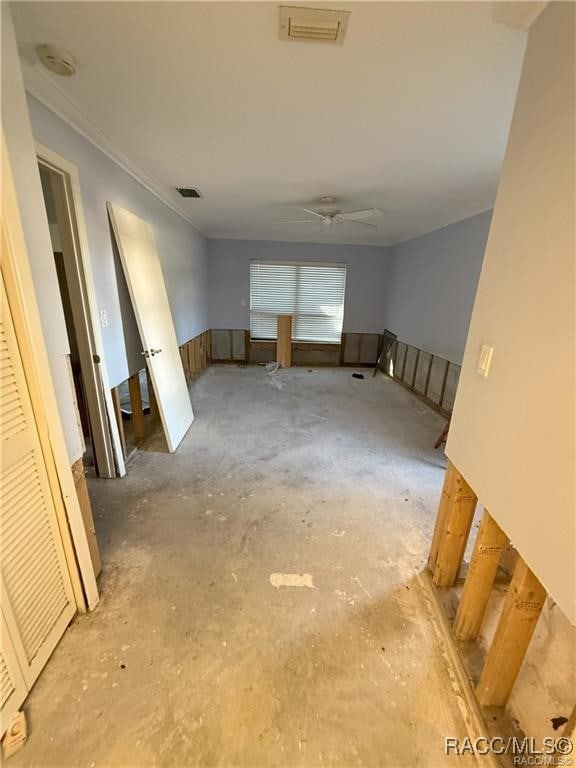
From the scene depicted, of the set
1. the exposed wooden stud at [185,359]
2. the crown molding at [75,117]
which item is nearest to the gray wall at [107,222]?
the crown molding at [75,117]

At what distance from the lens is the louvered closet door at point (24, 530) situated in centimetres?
110

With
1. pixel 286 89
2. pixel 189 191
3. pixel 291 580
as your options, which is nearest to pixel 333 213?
pixel 189 191

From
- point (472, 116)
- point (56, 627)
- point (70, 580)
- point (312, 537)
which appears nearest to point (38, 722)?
point (56, 627)

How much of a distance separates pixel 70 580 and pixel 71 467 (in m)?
0.51

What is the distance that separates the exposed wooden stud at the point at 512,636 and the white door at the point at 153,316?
2.59m

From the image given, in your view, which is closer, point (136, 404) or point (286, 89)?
point (286, 89)

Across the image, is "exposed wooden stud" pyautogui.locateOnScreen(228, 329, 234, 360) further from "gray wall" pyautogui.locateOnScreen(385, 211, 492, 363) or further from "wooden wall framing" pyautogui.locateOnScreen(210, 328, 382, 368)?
"gray wall" pyautogui.locateOnScreen(385, 211, 492, 363)

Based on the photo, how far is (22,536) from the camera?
46.4 inches

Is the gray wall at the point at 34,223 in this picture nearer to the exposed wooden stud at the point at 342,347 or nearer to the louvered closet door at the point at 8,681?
the louvered closet door at the point at 8,681

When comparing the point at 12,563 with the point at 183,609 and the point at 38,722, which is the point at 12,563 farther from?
the point at 183,609

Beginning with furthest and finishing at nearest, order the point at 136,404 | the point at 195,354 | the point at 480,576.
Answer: the point at 195,354, the point at 136,404, the point at 480,576

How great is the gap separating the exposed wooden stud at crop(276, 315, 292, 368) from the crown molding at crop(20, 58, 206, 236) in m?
3.54

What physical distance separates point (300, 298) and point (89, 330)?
15.2 feet

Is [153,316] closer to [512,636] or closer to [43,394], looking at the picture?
[43,394]
